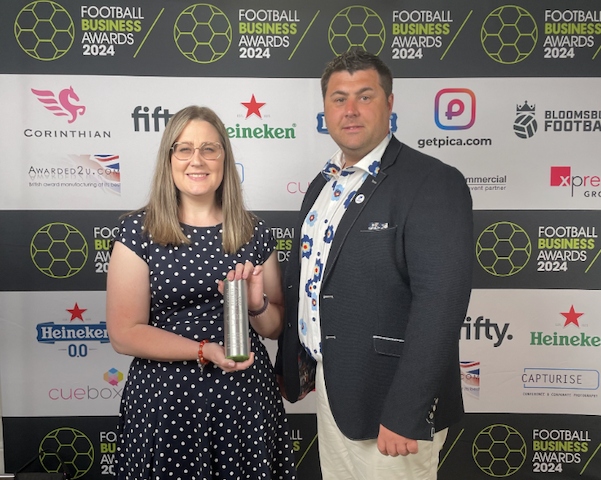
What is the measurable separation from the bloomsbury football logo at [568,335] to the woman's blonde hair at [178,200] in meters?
1.90

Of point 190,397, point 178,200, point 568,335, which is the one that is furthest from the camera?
point 568,335

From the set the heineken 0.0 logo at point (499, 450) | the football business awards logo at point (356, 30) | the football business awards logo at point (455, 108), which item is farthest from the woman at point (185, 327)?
the heineken 0.0 logo at point (499, 450)

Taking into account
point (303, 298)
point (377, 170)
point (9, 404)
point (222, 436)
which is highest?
point (377, 170)

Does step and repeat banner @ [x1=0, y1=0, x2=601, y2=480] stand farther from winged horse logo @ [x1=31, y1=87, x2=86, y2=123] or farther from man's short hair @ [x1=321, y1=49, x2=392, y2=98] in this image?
man's short hair @ [x1=321, y1=49, x2=392, y2=98]

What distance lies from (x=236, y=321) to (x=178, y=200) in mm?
482

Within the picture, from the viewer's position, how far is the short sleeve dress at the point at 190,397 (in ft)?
5.38

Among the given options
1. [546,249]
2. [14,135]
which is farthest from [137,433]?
[546,249]

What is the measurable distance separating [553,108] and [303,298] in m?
1.84

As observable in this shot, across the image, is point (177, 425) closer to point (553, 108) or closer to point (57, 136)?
point (57, 136)

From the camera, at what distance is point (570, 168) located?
9.41 feet

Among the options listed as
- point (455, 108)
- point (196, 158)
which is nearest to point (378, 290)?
point (196, 158)

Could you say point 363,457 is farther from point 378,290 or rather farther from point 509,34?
point 509,34

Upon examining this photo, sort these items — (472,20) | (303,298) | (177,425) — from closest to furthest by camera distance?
(177,425) < (303,298) < (472,20)

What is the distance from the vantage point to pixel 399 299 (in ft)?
5.45
